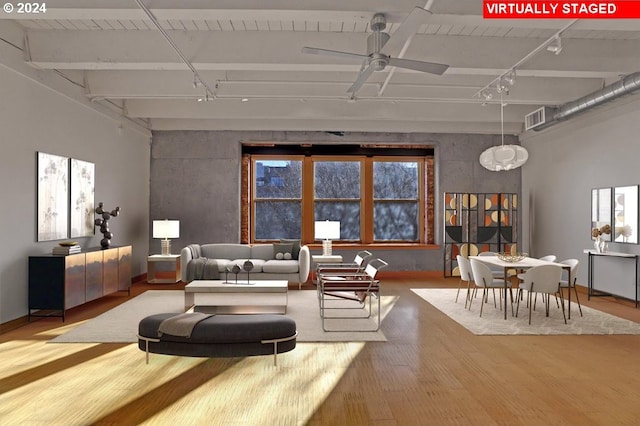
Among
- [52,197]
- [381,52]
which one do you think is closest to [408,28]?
[381,52]

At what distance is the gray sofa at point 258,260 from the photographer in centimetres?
877

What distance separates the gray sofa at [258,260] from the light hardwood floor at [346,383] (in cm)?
346

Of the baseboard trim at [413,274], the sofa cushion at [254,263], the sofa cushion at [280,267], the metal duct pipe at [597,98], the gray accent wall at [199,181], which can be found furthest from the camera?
the baseboard trim at [413,274]

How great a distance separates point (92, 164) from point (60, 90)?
4.62 ft

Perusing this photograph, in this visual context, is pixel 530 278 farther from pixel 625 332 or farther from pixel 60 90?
pixel 60 90

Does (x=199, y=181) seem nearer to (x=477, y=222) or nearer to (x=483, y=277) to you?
(x=477, y=222)

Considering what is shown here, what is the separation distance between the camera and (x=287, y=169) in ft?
37.3

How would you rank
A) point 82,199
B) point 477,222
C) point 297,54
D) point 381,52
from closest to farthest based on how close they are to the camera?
1. point 381,52
2. point 297,54
3. point 82,199
4. point 477,222

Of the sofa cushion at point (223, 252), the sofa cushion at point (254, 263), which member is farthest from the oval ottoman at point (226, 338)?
the sofa cushion at point (223, 252)

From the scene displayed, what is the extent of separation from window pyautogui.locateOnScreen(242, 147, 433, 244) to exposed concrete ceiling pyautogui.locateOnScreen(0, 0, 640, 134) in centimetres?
146

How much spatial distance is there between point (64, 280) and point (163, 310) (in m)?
1.48

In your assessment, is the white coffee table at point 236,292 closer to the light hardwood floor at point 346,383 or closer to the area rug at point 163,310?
the area rug at point 163,310

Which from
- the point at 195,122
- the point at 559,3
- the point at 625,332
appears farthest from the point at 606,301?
the point at 195,122

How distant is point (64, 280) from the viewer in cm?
621
